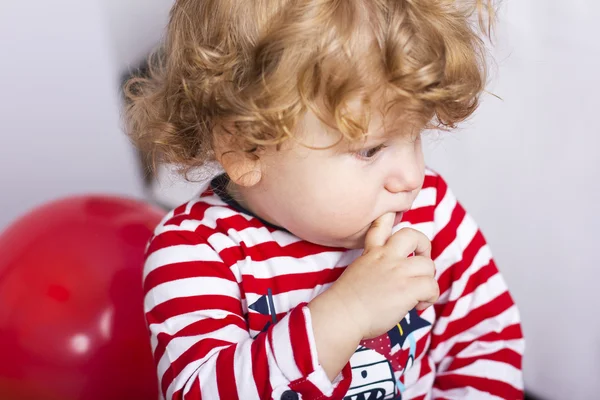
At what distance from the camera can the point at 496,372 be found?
85 centimetres

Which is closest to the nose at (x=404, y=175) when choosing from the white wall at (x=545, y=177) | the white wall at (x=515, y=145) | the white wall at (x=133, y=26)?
the white wall at (x=515, y=145)

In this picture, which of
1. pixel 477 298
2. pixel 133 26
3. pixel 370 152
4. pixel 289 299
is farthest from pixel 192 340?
pixel 133 26

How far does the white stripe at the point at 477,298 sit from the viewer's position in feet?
2.82

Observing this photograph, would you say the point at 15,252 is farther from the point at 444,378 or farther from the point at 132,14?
the point at 132,14

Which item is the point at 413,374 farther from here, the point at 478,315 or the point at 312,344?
the point at 312,344

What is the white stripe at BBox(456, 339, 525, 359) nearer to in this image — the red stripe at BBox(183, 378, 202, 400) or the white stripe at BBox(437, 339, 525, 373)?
the white stripe at BBox(437, 339, 525, 373)

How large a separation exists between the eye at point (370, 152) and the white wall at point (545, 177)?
1.68 ft

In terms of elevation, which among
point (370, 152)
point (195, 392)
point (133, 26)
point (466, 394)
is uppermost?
point (370, 152)

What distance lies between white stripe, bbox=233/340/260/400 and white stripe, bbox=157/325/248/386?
37mm

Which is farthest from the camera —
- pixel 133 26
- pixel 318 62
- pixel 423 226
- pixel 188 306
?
pixel 133 26

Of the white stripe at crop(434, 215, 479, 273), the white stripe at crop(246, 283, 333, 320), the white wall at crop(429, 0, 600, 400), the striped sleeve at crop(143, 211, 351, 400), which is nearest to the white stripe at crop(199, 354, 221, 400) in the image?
the striped sleeve at crop(143, 211, 351, 400)

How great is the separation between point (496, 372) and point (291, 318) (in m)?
0.31

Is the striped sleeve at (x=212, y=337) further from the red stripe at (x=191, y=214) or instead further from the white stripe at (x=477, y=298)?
the white stripe at (x=477, y=298)

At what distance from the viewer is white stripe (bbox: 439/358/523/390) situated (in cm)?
85
